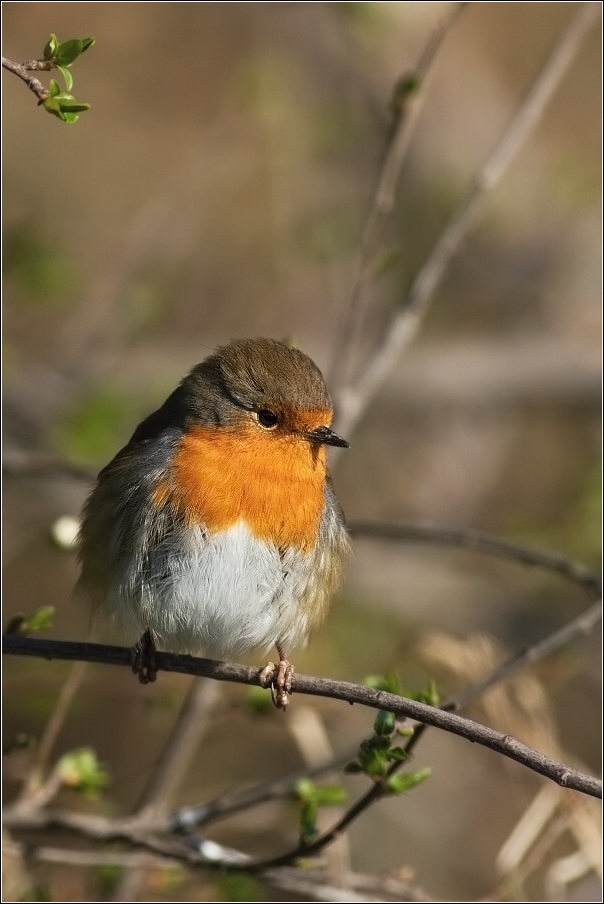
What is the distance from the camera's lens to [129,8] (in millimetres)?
8453

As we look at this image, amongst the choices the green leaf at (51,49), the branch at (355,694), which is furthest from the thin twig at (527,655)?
the green leaf at (51,49)

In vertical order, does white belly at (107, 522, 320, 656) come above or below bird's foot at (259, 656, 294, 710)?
above

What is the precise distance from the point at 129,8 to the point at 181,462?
6.02 m

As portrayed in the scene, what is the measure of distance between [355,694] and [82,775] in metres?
1.54

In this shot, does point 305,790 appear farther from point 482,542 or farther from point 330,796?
point 482,542

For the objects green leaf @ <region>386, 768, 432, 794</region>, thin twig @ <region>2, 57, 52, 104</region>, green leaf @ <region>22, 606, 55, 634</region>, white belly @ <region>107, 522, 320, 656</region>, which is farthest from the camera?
white belly @ <region>107, 522, 320, 656</region>

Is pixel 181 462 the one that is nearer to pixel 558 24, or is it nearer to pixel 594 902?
pixel 594 902

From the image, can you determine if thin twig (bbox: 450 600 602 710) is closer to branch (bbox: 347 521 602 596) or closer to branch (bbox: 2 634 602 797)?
branch (bbox: 347 521 602 596)

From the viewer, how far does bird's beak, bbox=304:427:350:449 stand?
11.7ft

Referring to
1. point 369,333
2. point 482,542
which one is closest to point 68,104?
point 482,542

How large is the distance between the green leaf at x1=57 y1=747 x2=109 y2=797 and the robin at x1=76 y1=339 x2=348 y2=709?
43cm

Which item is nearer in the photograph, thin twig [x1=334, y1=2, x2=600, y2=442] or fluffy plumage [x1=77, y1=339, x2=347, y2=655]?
fluffy plumage [x1=77, y1=339, x2=347, y2=655]

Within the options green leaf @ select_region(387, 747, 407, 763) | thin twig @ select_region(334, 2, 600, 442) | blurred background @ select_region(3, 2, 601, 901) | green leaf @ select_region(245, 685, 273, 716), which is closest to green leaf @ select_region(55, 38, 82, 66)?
green leaf @ select_region(387, 747, 407, 763)

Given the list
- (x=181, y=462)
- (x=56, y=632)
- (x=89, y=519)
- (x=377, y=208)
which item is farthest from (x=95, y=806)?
(x=377, y=208)
